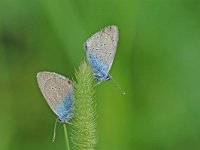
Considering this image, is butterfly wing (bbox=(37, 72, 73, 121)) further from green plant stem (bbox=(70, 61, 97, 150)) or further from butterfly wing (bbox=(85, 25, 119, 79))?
butterfly wing (bbox=(85, 25, 119, 79))

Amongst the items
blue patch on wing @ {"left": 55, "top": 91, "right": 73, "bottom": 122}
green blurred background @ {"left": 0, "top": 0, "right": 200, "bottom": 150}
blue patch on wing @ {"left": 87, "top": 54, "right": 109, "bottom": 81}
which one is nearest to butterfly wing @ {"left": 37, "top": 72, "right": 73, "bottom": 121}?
blue patch on wing @ {"left": 55, "top": 91, "right": 73, "bottom": 122}

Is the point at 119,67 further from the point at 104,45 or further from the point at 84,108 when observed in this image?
the point at 84,108

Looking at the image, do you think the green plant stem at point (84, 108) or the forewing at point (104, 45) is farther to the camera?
the forewing at point (104, 45)

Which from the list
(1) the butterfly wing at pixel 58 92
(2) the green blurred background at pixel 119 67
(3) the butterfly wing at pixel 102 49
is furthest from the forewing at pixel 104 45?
(2) the green blurred background at pixel 119 67

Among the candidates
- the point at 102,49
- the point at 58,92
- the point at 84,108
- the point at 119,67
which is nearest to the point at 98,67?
the point at 102,49

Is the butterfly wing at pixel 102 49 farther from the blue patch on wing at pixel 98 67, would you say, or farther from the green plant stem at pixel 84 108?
the green plant stem at pixel 84 108
